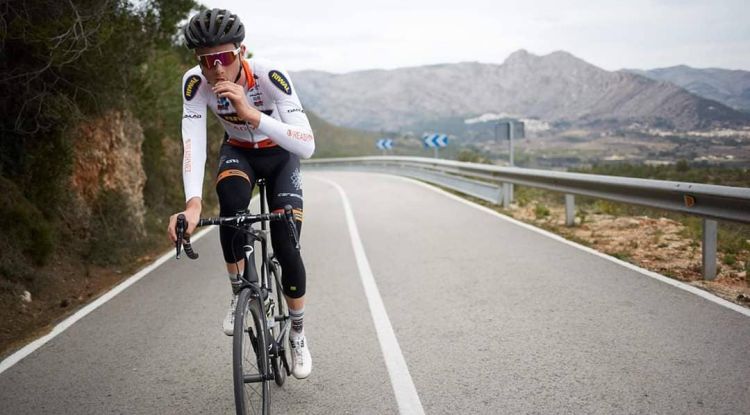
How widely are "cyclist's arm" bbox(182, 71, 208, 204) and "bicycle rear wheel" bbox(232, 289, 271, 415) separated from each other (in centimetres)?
70

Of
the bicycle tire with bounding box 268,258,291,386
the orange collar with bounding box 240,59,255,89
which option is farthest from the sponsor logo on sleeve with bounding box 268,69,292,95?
the bicycle tire with bounding box 268,258,291,386

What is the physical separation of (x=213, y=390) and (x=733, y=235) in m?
7.85

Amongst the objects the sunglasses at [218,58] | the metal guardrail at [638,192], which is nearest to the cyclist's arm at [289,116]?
the sunglasses at [218,58]

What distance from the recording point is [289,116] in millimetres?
3607

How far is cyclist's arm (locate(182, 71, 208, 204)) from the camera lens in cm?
340

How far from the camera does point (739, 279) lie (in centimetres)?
670

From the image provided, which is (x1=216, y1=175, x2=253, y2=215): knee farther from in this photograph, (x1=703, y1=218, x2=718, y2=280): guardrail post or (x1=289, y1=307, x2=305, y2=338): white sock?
(x1=703, y1=218, x2=718, y2=280): guardrail post

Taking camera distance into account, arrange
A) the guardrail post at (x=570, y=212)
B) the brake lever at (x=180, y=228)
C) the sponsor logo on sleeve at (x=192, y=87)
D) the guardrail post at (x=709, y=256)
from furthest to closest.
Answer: the guardrail post at (x=570, y=212), the guardrail post at (x=709, y=256), the sponsor logo on sleeve at (x=192, y=87), the brake lever at (x=180, y=228)

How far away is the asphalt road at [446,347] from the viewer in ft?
12.6

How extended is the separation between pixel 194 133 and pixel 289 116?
559 mm

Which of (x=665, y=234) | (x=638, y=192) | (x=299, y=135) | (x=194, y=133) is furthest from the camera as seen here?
(x=665, y=234)

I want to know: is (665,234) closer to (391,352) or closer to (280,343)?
(391,352)

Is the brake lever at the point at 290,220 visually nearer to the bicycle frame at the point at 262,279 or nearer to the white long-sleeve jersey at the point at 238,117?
the bicycle frame at the point at 262,279

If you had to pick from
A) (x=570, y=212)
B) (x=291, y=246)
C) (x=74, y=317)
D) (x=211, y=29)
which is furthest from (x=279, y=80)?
(x=570, y=212)
